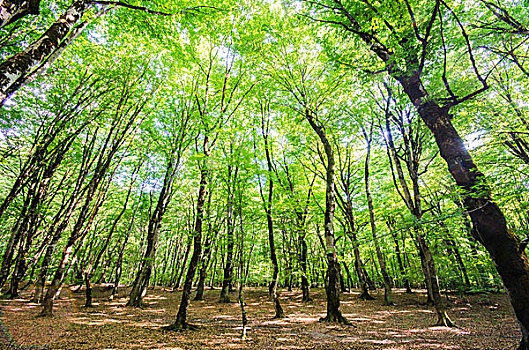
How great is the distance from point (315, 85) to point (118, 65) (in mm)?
9983

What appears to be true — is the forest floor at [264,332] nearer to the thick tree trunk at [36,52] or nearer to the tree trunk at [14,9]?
the thick tree trunk at [36,52]

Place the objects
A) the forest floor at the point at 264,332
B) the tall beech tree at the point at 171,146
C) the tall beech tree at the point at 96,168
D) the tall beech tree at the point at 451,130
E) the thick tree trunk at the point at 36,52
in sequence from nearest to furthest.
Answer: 1. the thick tree trunk at the point at 36,52
2. the tall beech tree at the point at 451,130
3. the forest floor at the point at 264,332
4. the tall beech tree at the point at 96,168
5. the tall beech tree at the point at 171,146

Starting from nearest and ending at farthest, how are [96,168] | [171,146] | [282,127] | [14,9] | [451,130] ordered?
[14,9]
[451,130]
[96,168]
[171,146]
[282,127]

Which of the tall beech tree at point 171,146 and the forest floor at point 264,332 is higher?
the tall beech tree at point 171,146

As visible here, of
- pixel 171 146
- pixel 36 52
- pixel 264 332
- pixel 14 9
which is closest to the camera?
pixel 14 9

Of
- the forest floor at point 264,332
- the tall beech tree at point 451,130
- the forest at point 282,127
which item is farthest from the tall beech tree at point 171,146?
the tall beech tree at point 451,130

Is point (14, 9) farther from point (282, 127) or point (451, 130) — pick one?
point (282, 127)

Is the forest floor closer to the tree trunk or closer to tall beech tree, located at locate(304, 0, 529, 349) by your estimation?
tall beech tree, located at locate(304, 0, 529, 349)

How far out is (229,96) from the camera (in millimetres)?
11805

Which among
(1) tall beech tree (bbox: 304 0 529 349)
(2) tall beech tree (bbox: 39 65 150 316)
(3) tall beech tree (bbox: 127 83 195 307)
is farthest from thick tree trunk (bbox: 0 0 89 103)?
(3) tall beech tree (bbox: 127 83 195 307)

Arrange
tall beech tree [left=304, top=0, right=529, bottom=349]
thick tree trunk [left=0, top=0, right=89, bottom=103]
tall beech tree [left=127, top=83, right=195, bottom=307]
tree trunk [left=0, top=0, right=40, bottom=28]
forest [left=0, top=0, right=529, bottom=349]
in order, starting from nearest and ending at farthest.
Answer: tree trunk [left=0, top=0, right=40, bottom=28] < thick tree trunk [left=0, top=0, right=89, bottom=103] < tall beech tree [left=304, top=0, right=529, bottom=349] < forest [left=0, top=0, right=529, bottom=349] < tall beech tree [left=127, top=83, right=195, bottom=307]

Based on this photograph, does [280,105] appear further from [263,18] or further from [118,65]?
[118,65]

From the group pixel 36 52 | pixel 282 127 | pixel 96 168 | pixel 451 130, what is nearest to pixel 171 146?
pixel 96 168

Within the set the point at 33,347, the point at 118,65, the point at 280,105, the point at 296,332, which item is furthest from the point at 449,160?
the point at 118,65
